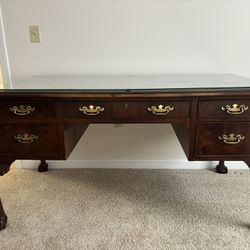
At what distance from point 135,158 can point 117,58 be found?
32.3 inches

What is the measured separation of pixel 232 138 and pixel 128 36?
40.4 inches

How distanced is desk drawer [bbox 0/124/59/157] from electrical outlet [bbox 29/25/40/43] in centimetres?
83

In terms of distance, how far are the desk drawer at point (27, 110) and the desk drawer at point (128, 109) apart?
0.28 ft

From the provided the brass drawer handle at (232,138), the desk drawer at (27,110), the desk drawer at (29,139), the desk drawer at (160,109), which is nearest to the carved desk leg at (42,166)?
the desk drawer at (29,139)

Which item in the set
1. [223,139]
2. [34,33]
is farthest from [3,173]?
[223,139]

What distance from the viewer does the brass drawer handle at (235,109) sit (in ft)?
3.79

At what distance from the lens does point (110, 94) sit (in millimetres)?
1143

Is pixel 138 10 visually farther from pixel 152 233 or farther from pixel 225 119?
pixel 152 233

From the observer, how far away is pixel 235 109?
3.80ft

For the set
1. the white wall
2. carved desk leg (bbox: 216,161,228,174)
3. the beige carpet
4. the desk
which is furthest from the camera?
carved desk leg (bbox: 216,161,228,174)

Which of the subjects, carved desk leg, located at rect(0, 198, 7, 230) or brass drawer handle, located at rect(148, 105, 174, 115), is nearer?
brass drawer handle, located at rect(148, 105, 174, 115)

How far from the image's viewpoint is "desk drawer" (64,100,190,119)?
1.17 m

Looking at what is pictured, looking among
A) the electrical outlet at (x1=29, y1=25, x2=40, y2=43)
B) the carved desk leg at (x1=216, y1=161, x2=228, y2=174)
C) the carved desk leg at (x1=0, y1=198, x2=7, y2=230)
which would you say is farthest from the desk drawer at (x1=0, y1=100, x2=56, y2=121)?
the carved desk leg at (x1=216, y1=161, x2=228, y2=174)

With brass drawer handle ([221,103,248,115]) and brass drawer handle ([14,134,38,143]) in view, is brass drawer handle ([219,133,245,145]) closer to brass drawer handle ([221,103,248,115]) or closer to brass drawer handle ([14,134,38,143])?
brass drawer handle ([221,103,248,115])
